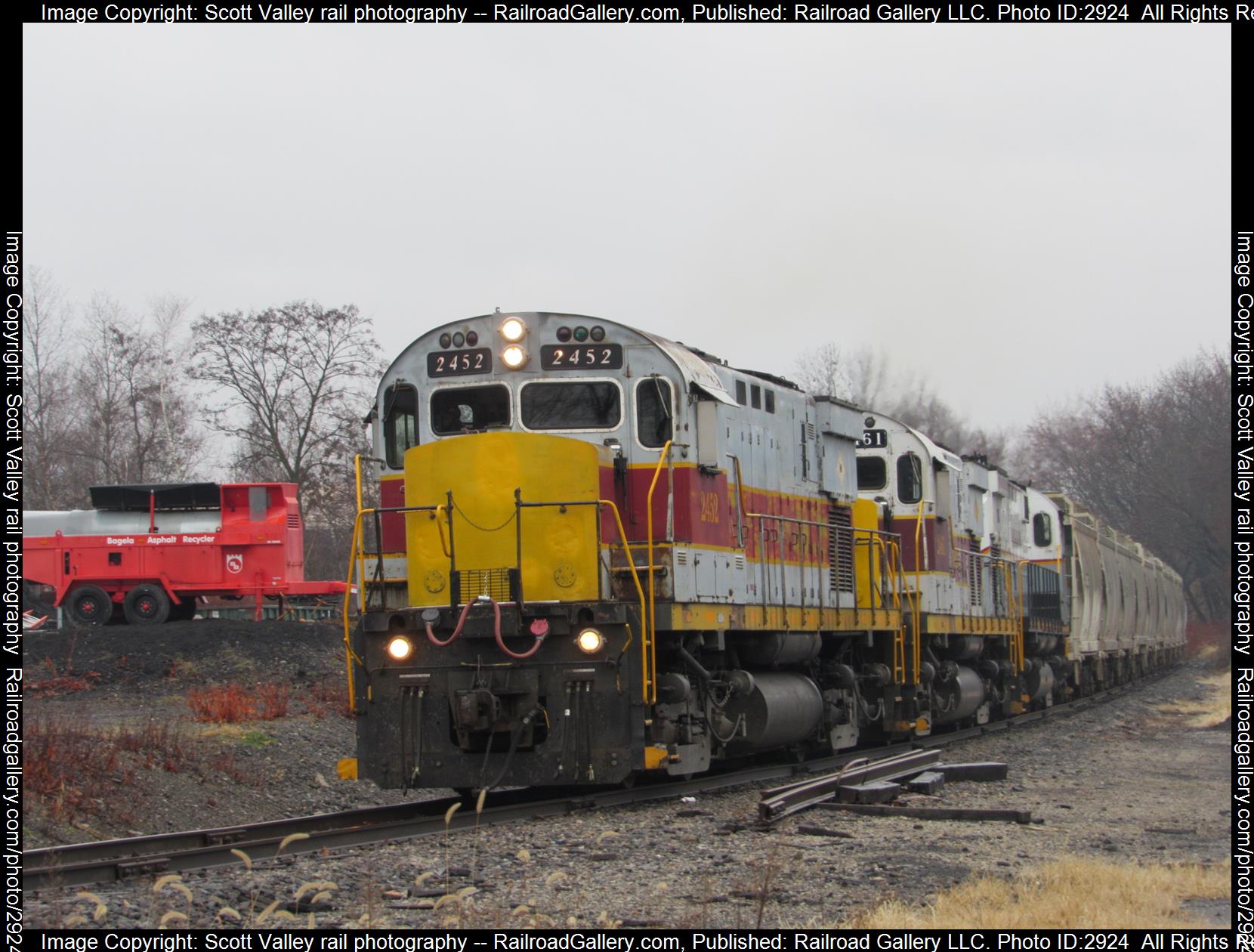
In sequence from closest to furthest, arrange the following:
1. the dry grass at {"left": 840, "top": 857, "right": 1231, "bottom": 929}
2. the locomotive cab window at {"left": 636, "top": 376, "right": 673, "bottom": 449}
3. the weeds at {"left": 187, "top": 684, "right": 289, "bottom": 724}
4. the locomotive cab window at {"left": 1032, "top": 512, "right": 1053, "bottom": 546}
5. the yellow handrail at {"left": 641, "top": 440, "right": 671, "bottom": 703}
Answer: the dry grass at {"left": 840, "top": 857, "right": 1231, "bottom": 929}, the yellow handrail at {"left": 641, "top": 440, "right": 671, "bottom": 703}, the locomotive cab window at {"left": 636, "top": 376, "right": 673, "bottom": 449}, the weeds at {"left": 187, "top": 684, "right": 289, "bottom": 724}, the locomotive cab window at {"left": 1032, "top": 512, "right": 1053, "bottom": 546}

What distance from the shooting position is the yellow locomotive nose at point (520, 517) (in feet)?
35.8

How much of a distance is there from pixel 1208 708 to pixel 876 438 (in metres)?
12.4

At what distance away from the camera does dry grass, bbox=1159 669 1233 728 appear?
22594 millimetres

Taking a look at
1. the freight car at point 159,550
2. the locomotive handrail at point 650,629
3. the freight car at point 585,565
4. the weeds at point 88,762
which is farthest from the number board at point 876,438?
the freight car at point 159,550

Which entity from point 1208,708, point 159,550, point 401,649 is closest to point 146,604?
point 159,550

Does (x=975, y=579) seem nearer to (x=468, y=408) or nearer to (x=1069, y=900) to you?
(x=468, y=408)

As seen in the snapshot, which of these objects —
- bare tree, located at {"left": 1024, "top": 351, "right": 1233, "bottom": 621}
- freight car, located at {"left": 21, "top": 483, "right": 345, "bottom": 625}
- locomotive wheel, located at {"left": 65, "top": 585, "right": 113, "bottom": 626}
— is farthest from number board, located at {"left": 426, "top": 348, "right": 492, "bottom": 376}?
bare tree, located at {"left": 1024, "top": 351, "right": 1233, "bottom": 621}

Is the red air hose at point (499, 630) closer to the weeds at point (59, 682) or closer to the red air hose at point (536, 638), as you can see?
the red air hose at point (536, 638)

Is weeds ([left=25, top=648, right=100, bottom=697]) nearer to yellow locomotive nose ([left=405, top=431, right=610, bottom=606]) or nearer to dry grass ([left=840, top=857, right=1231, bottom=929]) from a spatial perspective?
yellow locomotive nose ([left=405, top=431, right=610, bottom=606])

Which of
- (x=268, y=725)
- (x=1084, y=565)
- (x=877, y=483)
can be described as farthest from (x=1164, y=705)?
(x=268, y=725)

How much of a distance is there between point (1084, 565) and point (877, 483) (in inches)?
495

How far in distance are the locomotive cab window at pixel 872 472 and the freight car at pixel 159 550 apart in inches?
579

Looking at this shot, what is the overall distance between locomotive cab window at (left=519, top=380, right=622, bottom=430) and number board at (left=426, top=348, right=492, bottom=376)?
16.3 inches
